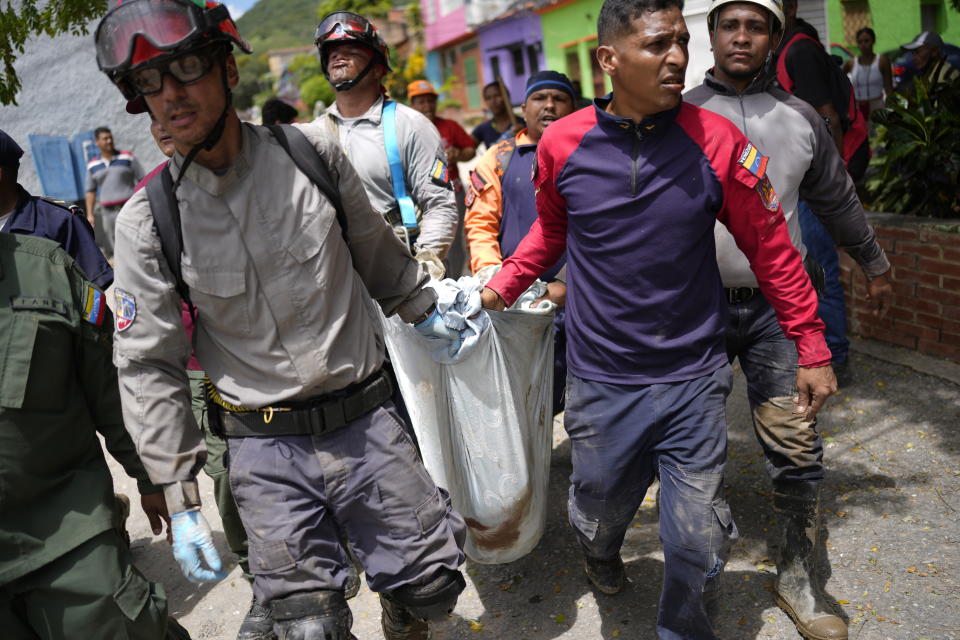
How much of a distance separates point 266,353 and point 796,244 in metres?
1.99

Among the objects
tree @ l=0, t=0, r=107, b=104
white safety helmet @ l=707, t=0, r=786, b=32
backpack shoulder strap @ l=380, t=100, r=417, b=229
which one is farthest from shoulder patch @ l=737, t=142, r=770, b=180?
tree @ l=0, t=0, r=107, b=104

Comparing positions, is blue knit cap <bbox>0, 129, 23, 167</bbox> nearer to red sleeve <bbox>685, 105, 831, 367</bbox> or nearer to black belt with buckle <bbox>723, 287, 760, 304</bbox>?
red sleeve <bbox>685, 105, 831, 367</bbox>

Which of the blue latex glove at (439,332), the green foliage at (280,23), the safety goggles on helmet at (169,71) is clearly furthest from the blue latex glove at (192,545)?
the green foliage at (280,23)

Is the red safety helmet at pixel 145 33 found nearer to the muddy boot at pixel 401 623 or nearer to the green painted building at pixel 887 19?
the muddy boot at pixel 401 623

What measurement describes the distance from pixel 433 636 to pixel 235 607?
1057 millimetres

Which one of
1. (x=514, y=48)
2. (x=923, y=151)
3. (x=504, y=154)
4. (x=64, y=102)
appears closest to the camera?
(x=504, y=154)

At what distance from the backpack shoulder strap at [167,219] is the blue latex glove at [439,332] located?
91 cm

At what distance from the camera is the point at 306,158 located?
2.55m

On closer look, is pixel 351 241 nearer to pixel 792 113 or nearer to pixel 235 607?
pixel 792 113

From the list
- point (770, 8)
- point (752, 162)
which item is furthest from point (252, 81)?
point (752, 162)

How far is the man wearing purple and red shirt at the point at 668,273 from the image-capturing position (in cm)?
280

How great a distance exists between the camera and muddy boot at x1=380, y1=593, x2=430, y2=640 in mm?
2938

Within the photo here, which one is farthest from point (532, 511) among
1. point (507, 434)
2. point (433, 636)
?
point (433, 636)

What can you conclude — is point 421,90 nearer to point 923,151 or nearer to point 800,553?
point 923,151
